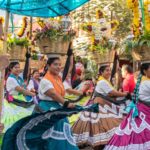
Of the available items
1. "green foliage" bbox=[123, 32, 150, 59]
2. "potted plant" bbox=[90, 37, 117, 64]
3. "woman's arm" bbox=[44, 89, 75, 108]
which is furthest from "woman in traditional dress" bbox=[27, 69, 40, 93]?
"woman's arm" bbox=[44, 89, 75, 108]

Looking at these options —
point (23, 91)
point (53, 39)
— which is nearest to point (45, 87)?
point (53, 39)

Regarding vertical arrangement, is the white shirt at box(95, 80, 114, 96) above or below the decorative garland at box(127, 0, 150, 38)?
below

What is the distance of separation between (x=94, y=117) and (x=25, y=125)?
281cm

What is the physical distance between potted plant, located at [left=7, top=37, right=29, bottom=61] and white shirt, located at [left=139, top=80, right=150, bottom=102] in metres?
2.53

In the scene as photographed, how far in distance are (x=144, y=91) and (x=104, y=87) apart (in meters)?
1.18

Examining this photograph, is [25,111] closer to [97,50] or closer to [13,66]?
[13,66]

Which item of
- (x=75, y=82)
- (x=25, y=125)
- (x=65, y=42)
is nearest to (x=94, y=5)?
(x=75, y=82)

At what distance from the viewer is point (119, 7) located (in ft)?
63.3

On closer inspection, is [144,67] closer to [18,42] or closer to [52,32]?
[52,32]

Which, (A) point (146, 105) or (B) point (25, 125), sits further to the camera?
(A) point (146, 105)

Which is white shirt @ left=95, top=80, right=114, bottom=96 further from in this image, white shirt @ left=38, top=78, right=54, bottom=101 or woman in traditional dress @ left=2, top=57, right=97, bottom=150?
white shirt @ left=38, top=78, right=54, bottom=101

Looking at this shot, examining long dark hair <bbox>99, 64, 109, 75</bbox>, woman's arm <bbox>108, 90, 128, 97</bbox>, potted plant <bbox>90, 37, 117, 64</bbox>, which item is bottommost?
woman's arm <bbox>108, 90, 128, 97</bbox>

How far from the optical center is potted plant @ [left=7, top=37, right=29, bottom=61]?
315 inches

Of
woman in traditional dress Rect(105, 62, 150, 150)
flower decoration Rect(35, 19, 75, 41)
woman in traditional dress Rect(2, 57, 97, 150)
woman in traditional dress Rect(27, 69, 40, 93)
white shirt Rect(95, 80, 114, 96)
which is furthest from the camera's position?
woman in traditional dress Rect(27, 69, 40, 93)
